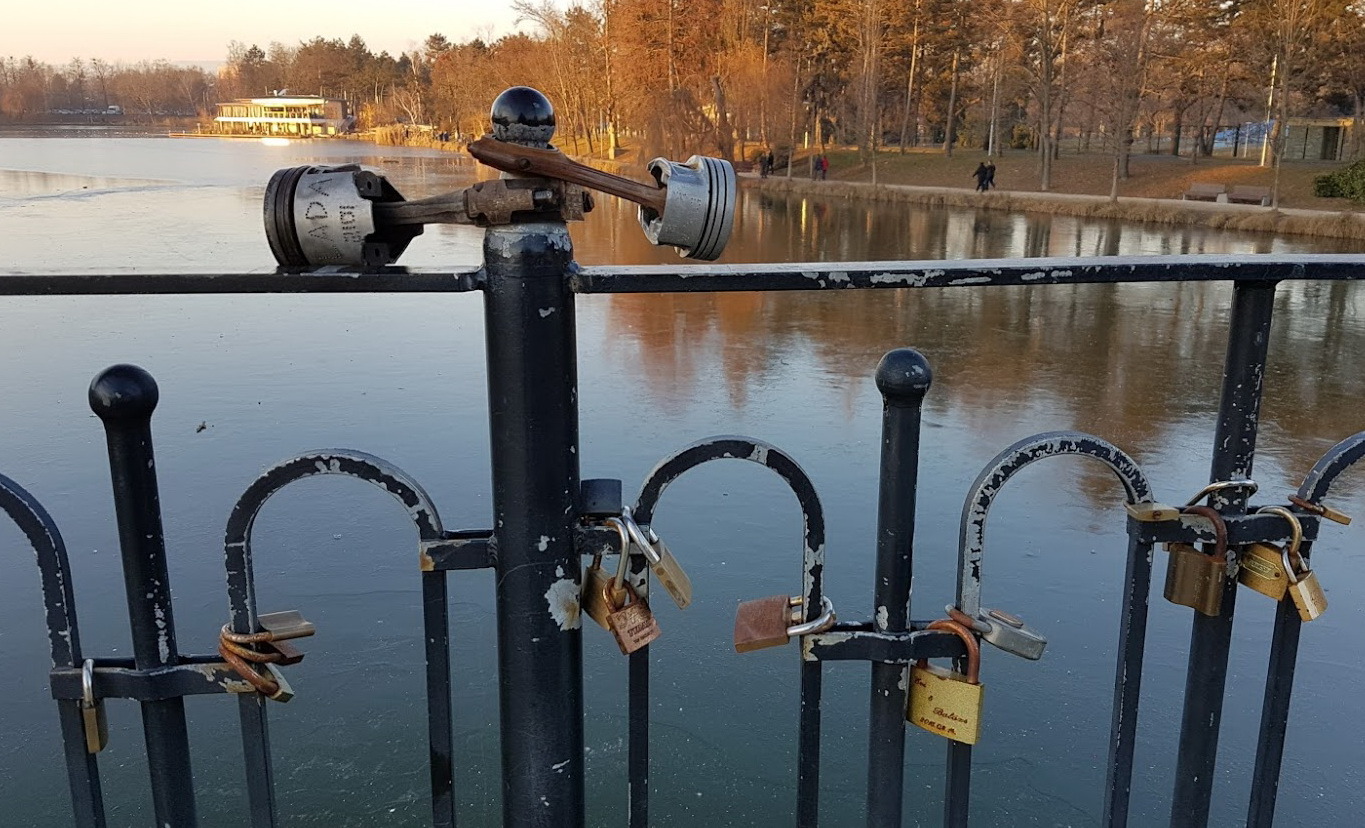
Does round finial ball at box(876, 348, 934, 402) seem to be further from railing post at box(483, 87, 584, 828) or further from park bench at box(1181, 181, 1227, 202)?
park bench at box(1181, 181, 1227, 202)

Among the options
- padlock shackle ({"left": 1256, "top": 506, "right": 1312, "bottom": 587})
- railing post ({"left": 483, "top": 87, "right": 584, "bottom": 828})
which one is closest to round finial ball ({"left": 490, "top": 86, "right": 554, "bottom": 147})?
railing post ({"left": 483, "top": 87, "right": 584, "bottom": 828})

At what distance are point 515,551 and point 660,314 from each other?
1198 centimetres

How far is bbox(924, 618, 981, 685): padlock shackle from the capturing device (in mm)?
1757

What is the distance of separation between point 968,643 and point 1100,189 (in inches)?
1610

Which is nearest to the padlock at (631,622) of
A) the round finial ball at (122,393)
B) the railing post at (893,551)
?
the railing post at (893,551)

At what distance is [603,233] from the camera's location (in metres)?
23.5

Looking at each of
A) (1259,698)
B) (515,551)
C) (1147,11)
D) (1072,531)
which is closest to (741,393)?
(1072,531)

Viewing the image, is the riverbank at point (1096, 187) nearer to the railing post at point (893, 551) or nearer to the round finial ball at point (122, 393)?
the railing post at point (893, 551)

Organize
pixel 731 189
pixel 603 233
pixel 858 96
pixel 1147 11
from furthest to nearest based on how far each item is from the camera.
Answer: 1. pixel 858 96
2. pixel 1147 11
3. pixel 603 233
4. pixel 731 189

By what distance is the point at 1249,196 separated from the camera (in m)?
32.1

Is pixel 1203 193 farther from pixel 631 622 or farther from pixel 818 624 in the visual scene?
pixel 631 622

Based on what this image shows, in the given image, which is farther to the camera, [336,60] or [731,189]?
[336,60]

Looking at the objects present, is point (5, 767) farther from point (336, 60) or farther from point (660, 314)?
point (336, 60)

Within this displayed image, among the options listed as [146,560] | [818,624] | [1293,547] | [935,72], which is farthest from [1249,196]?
[146,560]
